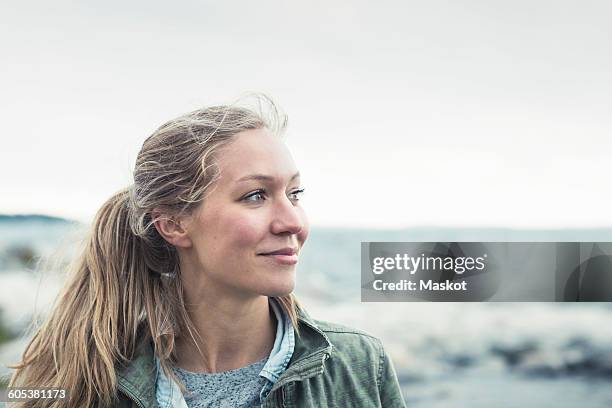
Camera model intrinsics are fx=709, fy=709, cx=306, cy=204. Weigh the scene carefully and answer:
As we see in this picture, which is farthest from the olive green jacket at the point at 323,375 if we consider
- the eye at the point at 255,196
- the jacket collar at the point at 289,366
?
the eye at the point at 255,196

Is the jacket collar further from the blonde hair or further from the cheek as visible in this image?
the cheek

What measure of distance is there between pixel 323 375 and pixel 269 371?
97 millimetres

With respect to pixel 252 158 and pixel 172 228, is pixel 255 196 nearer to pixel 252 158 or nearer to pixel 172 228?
pixel 252 158

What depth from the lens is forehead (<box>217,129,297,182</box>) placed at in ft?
3.82

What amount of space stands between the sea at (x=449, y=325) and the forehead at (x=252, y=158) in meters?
0.45

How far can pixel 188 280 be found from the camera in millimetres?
1271

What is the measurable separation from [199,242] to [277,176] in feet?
0.57

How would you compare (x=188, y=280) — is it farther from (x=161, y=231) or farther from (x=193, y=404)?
(x=193, y=404)

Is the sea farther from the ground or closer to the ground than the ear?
closer to the ground

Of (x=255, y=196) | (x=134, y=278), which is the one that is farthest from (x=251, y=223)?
(x=134, y=278)

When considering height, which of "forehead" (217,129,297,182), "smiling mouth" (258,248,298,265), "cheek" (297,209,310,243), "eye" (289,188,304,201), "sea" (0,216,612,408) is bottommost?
"sea" (0,216,612,408)

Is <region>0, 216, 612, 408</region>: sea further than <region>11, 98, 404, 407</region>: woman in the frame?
Yes

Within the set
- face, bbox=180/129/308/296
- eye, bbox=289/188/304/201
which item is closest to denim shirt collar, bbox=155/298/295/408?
face, bbox=180/129/308/296

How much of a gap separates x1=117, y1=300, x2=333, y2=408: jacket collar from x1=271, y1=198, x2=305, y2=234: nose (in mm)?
189
